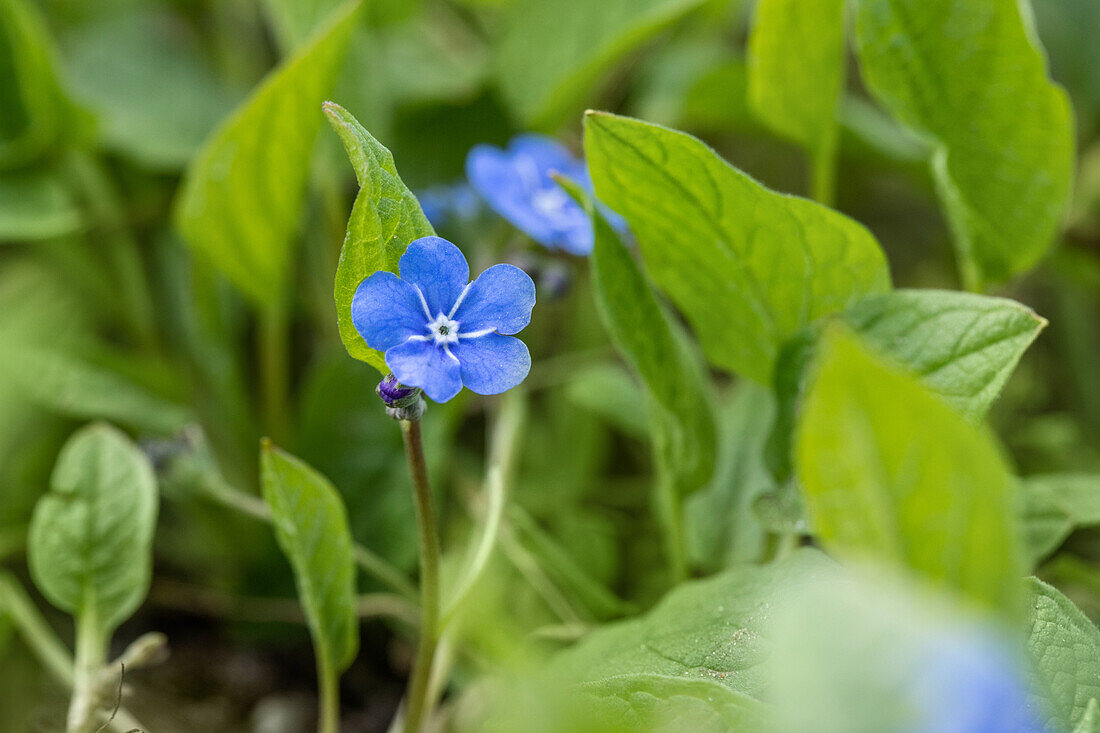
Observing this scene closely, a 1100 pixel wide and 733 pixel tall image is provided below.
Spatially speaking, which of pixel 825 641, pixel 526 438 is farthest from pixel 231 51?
pixel 825 641

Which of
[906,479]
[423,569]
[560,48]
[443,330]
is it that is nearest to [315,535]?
[423,569]

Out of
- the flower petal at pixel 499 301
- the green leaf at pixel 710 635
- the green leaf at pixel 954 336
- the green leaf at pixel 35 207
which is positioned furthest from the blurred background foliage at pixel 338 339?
the flower petal at pixel 499 301

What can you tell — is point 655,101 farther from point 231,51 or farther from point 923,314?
point 923,314

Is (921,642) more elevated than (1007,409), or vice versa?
(921,642)

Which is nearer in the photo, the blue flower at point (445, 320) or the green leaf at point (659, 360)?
the blue flower at point (445, 320)

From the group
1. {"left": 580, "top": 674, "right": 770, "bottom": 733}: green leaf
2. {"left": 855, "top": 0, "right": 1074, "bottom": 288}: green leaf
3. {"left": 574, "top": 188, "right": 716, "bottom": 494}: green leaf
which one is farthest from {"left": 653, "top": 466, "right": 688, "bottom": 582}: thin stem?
{"left": 855, "top": 0, "right": 1074, "bottom": 288}: green leaf

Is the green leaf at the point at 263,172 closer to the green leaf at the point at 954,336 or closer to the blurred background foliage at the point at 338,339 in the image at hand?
the blurred background foliage at the point at 338,339

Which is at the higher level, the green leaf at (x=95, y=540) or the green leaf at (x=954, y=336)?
the green leaf at (x=954, y=336)

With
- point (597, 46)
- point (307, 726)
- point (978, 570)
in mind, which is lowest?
point (307, 726)
